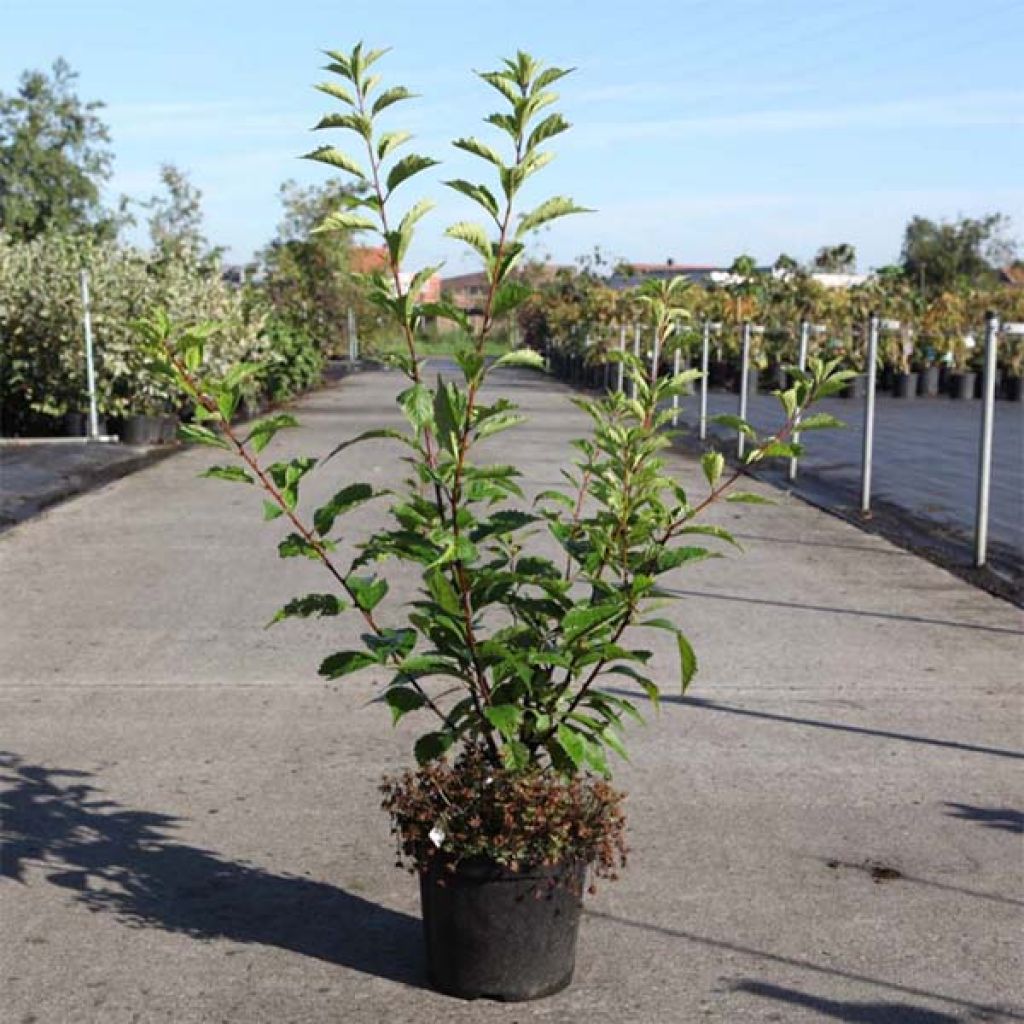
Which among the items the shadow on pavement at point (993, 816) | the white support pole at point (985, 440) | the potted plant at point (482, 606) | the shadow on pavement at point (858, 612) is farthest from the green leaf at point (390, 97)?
the white support pole at point (985, 440)

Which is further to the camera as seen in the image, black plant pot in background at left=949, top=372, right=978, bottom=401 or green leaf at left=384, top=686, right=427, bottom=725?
black plant pot in background at left=949, top=372, right=978, bottom=401

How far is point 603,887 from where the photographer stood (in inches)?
174

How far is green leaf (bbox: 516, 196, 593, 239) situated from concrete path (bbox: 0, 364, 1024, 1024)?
178cm

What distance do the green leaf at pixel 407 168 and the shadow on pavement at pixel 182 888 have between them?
189 cm

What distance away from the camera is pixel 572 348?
47.8 m

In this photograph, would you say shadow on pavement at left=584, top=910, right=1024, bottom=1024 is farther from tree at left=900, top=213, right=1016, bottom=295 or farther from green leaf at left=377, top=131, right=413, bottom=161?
tree at left=900, top=213, right=1016, bottom=295

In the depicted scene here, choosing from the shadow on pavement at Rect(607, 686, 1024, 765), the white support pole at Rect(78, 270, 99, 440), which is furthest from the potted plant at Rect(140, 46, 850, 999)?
the white support pole at Rect(78, 270, 99, 440)

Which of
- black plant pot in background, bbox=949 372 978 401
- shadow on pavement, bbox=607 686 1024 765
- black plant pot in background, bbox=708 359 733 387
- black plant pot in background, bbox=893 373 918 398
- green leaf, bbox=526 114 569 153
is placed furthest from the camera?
black plant pot in background, bbox=708 359 733 387

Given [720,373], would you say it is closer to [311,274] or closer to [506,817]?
[311,274]

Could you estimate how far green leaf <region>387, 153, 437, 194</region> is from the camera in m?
3.22

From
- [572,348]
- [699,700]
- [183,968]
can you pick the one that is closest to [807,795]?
[699,700]

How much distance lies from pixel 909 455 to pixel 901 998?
52.6 ft

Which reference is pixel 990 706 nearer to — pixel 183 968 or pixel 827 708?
pixel 827 708

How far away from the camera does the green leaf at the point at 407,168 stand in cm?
322
